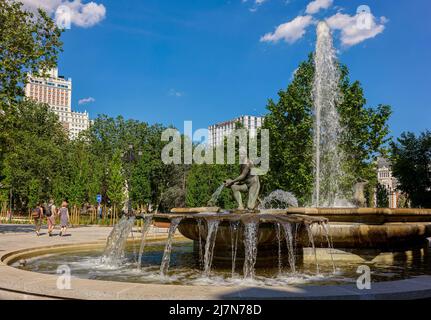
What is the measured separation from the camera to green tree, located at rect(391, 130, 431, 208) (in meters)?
42.5

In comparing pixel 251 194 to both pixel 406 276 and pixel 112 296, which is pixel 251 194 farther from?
pixel 112 296

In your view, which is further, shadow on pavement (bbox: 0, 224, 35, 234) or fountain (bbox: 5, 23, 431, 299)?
shadow on pavement (bbox: 0, 224, 35, 234)

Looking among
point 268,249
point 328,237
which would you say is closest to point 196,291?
point 268,249

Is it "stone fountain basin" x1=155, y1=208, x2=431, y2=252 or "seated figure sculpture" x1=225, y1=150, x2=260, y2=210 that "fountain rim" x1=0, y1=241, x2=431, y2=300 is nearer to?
"stone fountain basin" x1=155, y1=208, x2=431, y2=252

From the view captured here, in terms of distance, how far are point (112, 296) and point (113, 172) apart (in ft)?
136

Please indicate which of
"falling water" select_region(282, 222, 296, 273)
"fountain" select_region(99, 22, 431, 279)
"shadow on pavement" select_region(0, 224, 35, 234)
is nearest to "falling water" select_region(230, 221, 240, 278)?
"fountain" select_region(99, 22, 431, 279)

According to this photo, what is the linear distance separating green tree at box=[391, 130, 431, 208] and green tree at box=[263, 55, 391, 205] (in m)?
10.7

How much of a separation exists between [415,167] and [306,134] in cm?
1624

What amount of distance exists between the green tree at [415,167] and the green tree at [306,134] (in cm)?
1070

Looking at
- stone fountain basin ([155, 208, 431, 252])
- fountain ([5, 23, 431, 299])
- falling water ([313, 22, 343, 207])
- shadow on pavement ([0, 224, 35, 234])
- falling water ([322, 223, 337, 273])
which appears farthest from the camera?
falling water ([313, 22, 343, 207])

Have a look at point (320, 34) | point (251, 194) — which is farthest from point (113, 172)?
point (251, 194)

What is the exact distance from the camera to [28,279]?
653 centimetres

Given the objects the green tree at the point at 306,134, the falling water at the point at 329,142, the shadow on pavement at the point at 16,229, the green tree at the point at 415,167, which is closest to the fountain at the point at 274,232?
the shadow on pavement at the point at 16,229

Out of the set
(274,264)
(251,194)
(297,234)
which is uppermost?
(251,194)
